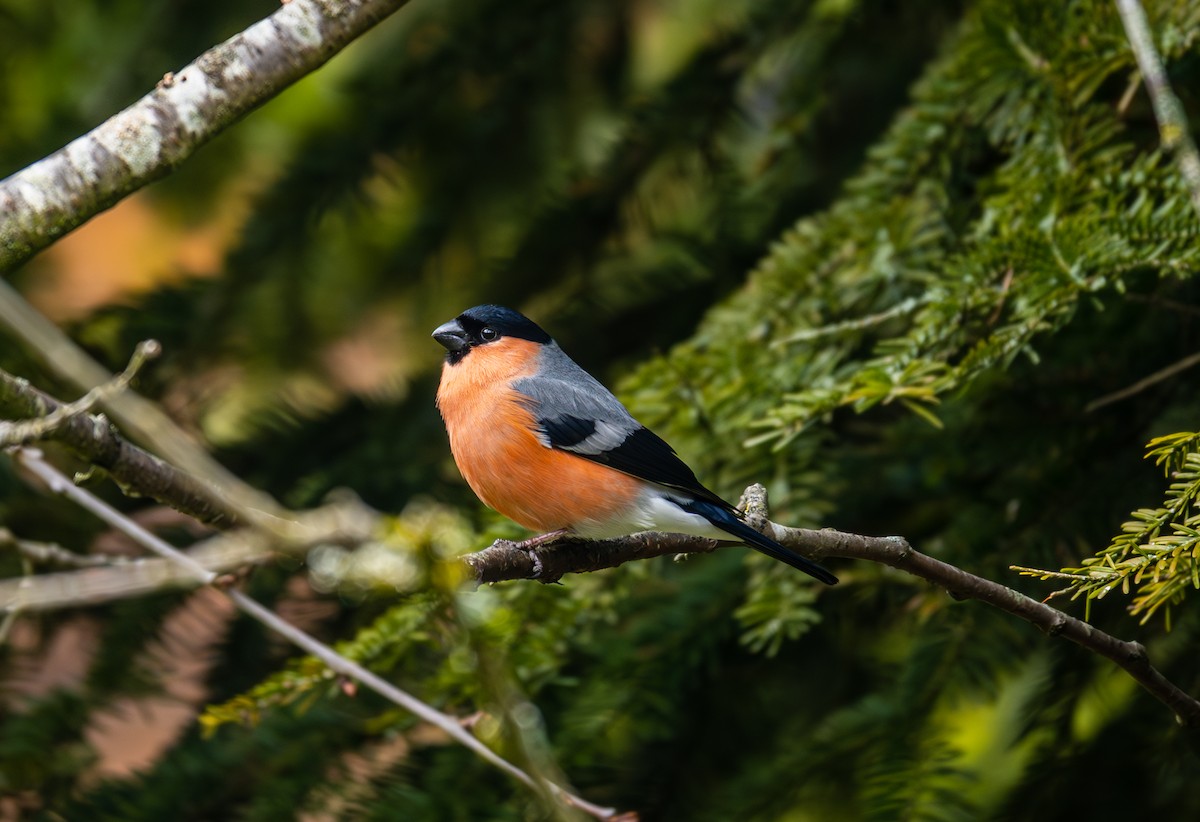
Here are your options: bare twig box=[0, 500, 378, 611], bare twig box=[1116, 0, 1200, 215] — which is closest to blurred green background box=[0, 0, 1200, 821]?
bare twig box=[0, 500, 378, 611]

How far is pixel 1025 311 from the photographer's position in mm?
2023

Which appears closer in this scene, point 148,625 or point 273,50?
point 273,50

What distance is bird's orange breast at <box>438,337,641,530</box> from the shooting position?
270 centimetres

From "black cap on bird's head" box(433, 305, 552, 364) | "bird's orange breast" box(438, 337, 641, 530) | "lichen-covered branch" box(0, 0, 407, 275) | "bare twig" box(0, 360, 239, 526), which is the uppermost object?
"lichen-covered branch" box(0, 0, 407, 275)

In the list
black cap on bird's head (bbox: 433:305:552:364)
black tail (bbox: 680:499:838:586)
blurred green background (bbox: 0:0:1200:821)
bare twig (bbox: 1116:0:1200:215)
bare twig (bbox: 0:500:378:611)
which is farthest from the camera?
black cap on bird's head (bbox: 433:305:552:364)

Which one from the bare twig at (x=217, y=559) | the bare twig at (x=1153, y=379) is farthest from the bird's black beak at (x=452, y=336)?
the bare twig at (x=217, y=559)

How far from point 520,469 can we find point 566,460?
139 mm

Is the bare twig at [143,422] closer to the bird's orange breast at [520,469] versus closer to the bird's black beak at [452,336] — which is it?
the bird's orange breast at [520,469]

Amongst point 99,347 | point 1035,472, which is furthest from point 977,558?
point 99,347

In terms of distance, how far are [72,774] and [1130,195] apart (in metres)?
2.87

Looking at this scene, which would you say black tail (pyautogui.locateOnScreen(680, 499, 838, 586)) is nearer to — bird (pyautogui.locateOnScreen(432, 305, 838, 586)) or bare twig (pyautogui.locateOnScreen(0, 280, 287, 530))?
bird (pyautogui.locateOnScreen(432, 305, 838, 586))

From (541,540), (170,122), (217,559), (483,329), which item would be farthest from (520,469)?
(217,559)

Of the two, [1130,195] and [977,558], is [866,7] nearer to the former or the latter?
[1130,195]

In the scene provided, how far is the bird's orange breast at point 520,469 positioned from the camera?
270 centimetres
